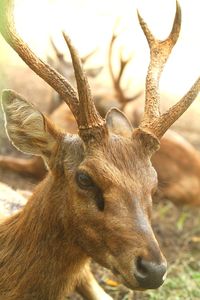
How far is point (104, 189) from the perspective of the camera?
4.03 m

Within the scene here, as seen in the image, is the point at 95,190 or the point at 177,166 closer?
the point at 95,190

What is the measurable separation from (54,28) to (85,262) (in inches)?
484

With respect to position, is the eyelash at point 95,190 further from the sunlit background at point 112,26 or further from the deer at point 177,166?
the sunlit background at point 112,26

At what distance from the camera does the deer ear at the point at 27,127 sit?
173 inches

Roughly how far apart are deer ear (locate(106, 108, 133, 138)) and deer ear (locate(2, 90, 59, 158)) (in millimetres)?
459

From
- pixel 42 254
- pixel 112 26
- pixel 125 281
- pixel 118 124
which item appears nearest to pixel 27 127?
pixel 118 124

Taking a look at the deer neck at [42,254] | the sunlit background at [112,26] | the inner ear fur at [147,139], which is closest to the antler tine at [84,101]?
the inner ear fur at [147,139]

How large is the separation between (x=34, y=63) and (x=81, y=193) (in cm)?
104

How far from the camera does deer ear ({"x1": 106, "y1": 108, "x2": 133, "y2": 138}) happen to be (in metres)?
4.68

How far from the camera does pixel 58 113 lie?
1052 cm

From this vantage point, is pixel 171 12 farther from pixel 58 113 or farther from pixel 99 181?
pixel 99 181

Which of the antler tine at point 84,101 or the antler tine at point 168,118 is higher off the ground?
the antler tine at point 84,101

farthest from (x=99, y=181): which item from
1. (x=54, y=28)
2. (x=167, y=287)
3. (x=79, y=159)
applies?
(x=54, y=28)

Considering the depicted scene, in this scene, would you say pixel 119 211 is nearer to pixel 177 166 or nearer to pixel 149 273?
pixel 149 273
